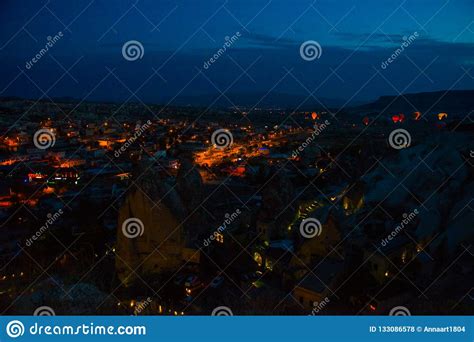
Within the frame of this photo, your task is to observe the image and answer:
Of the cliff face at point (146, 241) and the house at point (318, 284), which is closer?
the house at point (318, 284)

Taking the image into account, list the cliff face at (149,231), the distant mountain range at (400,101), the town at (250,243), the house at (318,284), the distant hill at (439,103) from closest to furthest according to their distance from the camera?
the town at (250,243)
the house at (318,284)
the cliff face at (149,231)
the distant hill at (439,103)
the distant mountain range at (400,101)

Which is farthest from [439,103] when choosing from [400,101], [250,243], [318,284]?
[318,284]

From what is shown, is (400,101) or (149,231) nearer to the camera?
(149,231)

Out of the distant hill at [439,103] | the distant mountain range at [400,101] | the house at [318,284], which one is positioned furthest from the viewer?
the distant mountain range at [400,101]

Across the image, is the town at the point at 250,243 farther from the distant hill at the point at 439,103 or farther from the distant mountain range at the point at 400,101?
the distant hill at the point at 439,103

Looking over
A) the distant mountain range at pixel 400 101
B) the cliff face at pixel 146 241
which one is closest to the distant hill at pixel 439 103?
the distant mountain range at pixel 400 101

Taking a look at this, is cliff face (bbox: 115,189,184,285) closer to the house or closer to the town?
the town

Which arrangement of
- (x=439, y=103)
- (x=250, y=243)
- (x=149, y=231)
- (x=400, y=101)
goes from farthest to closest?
(x=400, y=101)
(x=439, y=103)
(x=250, y=243)
(x=149, y=231)

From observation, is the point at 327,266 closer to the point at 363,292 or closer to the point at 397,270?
the point at 363,292

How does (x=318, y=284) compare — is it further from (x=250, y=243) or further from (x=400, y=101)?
(x=400, y=101)

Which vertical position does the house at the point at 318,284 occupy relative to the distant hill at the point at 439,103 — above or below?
below

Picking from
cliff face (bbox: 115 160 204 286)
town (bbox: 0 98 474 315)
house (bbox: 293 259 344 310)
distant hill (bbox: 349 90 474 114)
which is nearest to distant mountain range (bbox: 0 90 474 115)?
distant hill (bbox: 349 90 474 114)

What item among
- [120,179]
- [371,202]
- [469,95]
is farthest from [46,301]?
[469,95]
